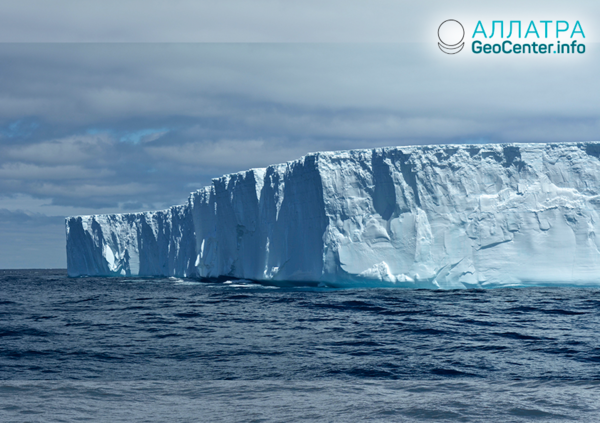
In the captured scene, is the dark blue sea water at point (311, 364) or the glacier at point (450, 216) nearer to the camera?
the dark blue sea water at point (311, 364)

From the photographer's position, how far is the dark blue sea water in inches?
211

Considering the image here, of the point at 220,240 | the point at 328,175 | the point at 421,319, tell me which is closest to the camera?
the point at 421,319

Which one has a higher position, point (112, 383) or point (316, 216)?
point (316, 216)

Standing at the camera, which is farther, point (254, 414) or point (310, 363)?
point (310, 363)

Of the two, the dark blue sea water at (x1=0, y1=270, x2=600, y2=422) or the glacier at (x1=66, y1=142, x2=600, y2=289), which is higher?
the glacier at (x1=66, y1=142, x2=600, y2=289)

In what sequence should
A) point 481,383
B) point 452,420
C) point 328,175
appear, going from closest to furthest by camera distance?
→ point 452,420
point 481,383
point 328,175

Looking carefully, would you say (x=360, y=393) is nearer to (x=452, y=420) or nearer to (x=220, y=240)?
(x=452, y=420)

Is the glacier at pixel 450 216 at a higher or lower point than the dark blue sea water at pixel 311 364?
higher

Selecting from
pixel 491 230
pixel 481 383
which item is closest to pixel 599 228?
pixel 491 230

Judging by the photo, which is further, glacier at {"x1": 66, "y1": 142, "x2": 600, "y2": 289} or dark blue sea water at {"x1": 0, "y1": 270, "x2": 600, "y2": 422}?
glacier at {"x1": 66, "y1": 142, "x2": 600, "y2": 289}

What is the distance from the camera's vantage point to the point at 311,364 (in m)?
7.43

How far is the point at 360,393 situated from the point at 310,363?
1.62m

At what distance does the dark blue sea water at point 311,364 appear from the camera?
5352mm

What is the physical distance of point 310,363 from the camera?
7500 mm
